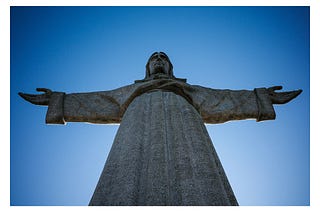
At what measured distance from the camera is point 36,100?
798 centimetres

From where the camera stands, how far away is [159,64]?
29.1 ft

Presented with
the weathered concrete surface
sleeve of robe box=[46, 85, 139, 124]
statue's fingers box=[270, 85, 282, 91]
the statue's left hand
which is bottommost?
the weathered concrete surface

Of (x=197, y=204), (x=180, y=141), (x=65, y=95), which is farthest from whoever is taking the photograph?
(x=65, y=95)

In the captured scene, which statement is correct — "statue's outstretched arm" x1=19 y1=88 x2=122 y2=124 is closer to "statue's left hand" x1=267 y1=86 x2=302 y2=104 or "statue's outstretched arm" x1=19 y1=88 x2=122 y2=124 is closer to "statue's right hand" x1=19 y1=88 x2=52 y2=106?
"statue's right hand" x1=19 y1=88 x2=52 y2=106

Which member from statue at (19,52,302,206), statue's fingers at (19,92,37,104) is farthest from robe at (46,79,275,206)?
statue's fingers at (19,92,37,104)

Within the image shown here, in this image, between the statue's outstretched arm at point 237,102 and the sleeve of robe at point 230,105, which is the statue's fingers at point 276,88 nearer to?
the statue's outstretched arm at point 237,102

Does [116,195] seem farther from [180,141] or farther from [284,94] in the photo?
[284,94]

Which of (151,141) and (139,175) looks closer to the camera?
(139,175)

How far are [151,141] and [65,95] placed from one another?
3851mm

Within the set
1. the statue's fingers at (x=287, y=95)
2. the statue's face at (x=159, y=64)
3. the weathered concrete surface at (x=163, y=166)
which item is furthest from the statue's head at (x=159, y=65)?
the weathered concrete surface at (x=163, y=166)

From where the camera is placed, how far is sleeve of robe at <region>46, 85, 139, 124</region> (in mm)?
7598

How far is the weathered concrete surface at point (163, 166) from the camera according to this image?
3.83 metres

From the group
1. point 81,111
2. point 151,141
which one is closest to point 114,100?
point 81,111

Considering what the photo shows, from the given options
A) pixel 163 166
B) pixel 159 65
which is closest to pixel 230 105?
pixel 159 65
